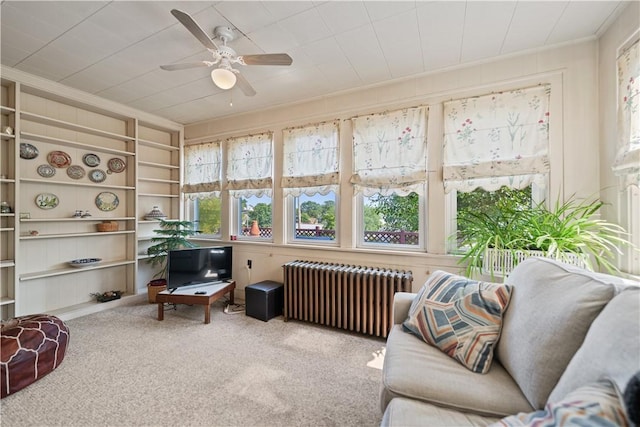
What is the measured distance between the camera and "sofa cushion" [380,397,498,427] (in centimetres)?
96

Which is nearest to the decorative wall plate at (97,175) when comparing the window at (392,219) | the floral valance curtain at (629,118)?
the window at (392,219)

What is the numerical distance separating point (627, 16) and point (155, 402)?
403 centimetres

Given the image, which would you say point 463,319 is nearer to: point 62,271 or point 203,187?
point 203,187

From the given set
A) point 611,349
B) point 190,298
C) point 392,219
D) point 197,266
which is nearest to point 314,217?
point 392,219

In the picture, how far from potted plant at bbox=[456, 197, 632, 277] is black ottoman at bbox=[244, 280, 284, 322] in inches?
80.1

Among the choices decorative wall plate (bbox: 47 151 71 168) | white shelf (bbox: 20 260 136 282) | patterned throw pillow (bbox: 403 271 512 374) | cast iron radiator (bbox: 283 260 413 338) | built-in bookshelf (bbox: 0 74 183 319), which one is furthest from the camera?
decorative wall plate (bbox: 47 151 71 168)

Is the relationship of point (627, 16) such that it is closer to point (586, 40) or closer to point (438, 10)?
point (586, 40)

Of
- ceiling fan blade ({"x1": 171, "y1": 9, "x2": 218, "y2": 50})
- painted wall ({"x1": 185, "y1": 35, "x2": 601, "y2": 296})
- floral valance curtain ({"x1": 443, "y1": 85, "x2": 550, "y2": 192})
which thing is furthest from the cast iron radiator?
ceiling fan blade ({"x1": 171, "y1": 9, "x2": 218, "y2": 50})

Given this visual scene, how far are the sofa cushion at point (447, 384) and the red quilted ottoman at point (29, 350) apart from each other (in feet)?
7.85

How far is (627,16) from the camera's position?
1.78 metres

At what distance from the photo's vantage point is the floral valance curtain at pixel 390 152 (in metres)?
2.74

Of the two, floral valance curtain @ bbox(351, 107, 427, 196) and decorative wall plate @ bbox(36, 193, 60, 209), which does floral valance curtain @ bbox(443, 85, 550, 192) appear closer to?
floral valance curtain @ bbox(351, 107, 427, 196)

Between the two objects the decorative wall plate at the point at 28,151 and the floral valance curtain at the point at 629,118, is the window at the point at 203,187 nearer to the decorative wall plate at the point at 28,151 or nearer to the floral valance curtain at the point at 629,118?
the decorative wall plate at the point at 28,151

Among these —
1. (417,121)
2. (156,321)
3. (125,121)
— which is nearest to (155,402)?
(156,321)
